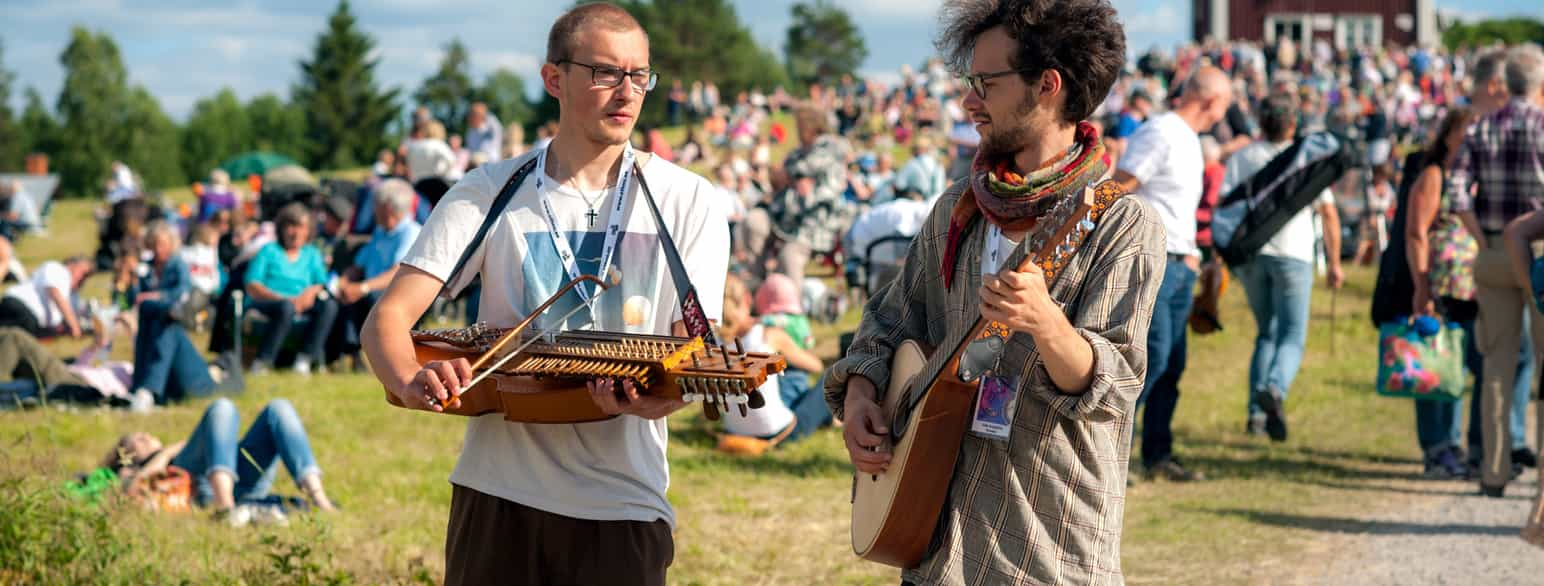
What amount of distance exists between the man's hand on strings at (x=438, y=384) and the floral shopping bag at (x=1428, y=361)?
6024 millimetres

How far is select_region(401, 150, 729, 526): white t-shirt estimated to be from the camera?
3.23 meters

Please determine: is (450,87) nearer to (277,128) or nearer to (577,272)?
(277,128)

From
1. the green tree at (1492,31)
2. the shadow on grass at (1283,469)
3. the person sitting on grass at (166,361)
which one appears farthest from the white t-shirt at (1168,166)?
the green tree at (1492,31)

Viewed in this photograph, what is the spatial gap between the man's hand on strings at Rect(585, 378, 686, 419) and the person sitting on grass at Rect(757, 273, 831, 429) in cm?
590

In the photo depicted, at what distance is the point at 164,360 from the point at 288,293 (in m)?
1.97

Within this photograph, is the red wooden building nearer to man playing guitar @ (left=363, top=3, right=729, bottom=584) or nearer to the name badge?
man playing guitar @ (left=363, top=3, right=729, bottom=584)

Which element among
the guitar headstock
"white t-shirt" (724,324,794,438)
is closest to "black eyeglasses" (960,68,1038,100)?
the guitar headstock

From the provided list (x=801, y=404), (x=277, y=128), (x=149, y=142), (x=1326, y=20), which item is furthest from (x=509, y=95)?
(x=801, y=404)

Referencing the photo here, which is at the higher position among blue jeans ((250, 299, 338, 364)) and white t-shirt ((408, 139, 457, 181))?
white t-shirt ((408, 139, 457, 181))

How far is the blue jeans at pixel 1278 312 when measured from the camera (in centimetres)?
865

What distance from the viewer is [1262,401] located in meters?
8.61

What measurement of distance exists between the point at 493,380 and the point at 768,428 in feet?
18.0

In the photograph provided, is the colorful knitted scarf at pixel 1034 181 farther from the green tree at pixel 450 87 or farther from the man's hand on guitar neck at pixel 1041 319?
the green tree at pixel 450 87

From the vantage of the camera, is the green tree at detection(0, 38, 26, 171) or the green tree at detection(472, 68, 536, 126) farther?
the green tree at detection(472, 68, 536, 126)
